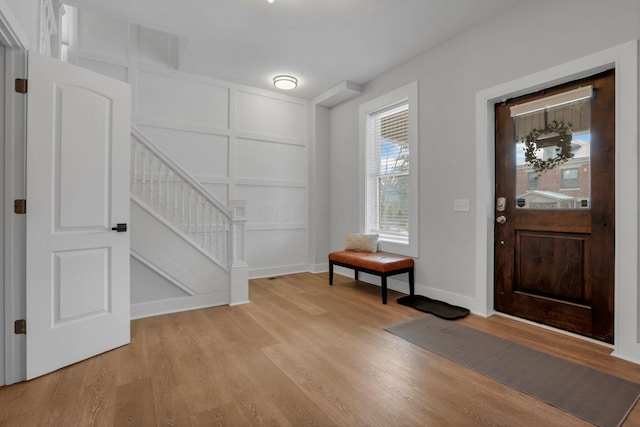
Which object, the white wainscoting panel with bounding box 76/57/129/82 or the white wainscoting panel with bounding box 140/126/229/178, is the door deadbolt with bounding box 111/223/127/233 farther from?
the white wainscoting panel with bounding box 76/57/129/82

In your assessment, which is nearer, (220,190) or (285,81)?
(285,81)

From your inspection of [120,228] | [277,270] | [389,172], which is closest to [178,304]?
[120,228]

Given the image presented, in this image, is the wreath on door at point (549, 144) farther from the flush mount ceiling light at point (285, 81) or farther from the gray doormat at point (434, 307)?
the flush mount ceiling light at point (285, 81)

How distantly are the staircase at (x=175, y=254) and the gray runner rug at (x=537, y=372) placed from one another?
1922mm

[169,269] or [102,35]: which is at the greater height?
[102,35]

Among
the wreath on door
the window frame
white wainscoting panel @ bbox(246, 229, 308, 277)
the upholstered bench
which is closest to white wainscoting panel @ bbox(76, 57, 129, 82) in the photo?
white wainscoting panel @ bbox(246, 229, 308, 277)

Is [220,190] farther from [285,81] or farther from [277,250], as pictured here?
[285,81]

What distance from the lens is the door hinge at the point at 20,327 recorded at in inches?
78.5

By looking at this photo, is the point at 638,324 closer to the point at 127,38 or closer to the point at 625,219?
the point at 625,219

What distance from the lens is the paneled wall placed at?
4.03 meters

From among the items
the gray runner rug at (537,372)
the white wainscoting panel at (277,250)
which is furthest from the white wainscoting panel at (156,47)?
the gray runner rug at (537,372)

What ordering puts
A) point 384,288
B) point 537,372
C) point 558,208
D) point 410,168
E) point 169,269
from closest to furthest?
point 537,372, point 558,208, point 169,269, point 384,288, point 410,168

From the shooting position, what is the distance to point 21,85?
199cm

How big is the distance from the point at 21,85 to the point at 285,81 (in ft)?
10.3
